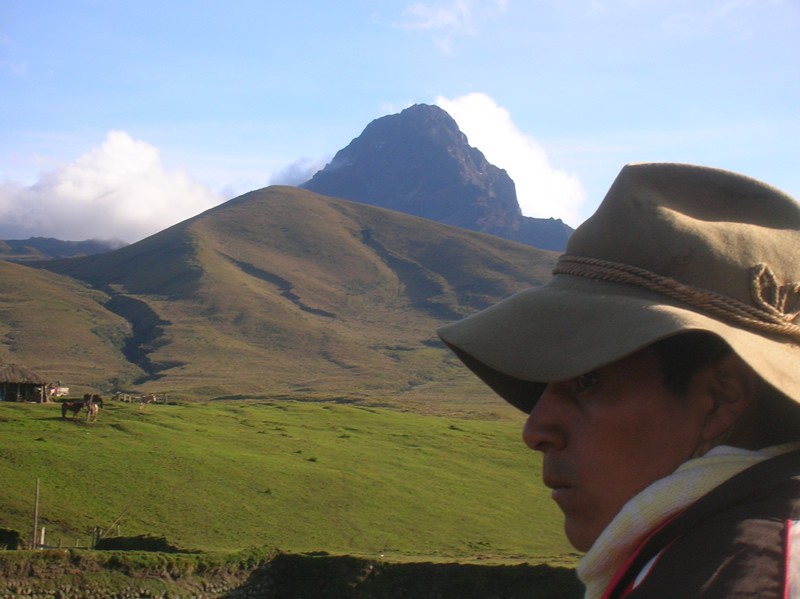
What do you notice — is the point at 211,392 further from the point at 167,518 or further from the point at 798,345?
the point at 798,345

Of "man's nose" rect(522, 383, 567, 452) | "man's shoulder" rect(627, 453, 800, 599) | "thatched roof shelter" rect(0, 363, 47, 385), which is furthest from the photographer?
"thatched roof shelter" rect(0, 363, 47, 385)

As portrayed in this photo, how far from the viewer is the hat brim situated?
198 cm

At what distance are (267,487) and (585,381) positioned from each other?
4591 centimetres

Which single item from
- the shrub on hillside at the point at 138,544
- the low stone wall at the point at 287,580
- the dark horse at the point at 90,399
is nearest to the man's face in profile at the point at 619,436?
the low stone wall at the point at 287,580

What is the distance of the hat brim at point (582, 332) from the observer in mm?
1979

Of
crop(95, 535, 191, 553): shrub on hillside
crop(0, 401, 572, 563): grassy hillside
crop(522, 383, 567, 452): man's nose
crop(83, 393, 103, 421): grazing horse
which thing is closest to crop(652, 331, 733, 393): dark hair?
crop(522, 383, 567, 452): man's nose

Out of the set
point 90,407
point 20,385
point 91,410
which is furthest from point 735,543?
point 20,385

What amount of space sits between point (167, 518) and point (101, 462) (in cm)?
716

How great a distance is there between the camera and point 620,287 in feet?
7.34

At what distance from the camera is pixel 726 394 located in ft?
6.89

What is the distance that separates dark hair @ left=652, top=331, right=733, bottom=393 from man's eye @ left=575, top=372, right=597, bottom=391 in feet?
0.49

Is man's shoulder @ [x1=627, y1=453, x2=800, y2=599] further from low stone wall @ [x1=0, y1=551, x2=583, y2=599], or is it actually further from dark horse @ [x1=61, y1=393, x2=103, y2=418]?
dark horse @ [x1=61, y1=393, x2=103, y2=418]

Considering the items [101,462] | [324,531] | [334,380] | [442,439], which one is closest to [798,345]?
[324,531]

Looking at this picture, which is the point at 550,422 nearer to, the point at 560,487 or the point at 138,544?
the point at 560,487
